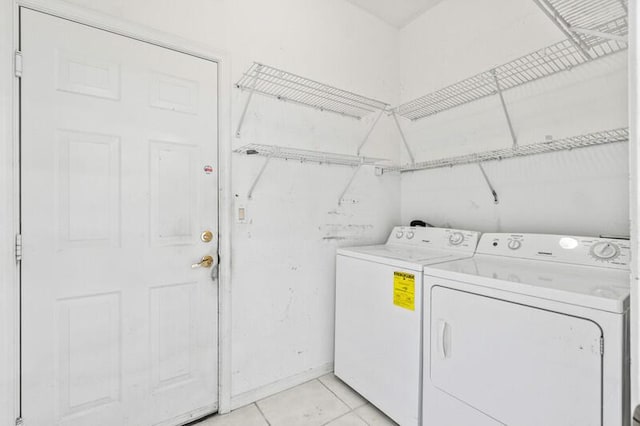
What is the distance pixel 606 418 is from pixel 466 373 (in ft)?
1.55

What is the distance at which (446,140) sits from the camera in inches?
93.4

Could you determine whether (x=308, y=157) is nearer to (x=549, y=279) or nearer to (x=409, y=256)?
(x=409, y=256)

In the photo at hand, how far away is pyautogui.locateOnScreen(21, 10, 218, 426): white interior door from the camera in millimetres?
1382

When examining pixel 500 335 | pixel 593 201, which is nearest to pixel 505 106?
pixel 593 201

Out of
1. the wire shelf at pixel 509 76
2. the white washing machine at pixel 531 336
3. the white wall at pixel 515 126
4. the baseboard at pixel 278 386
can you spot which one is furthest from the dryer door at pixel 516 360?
the wire shelf at pixel 509 76

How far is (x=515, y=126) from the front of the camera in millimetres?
1971

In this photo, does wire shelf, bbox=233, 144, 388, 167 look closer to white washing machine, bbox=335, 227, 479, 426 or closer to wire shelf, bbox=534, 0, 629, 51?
white washing machine, bbox=335, 227, 479, 426

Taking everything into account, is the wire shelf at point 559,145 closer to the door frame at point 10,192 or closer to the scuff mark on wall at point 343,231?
the scuff mark on wall at point 343,231

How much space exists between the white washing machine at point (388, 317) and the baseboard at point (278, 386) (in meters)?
0.17

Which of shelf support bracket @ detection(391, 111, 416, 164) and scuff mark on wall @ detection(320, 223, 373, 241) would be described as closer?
scuff mark on wall @ detection(320, 223, 373, 241)

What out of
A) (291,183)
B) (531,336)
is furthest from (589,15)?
(291,183)

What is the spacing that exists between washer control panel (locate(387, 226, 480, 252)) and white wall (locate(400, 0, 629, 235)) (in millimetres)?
234

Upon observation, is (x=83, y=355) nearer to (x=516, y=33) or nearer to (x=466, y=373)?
(x=466, y=373)

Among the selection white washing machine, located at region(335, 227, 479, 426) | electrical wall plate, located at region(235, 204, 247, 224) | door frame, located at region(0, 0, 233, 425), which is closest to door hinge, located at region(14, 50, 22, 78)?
door frame, located at region(0, 0, 233, 425)
